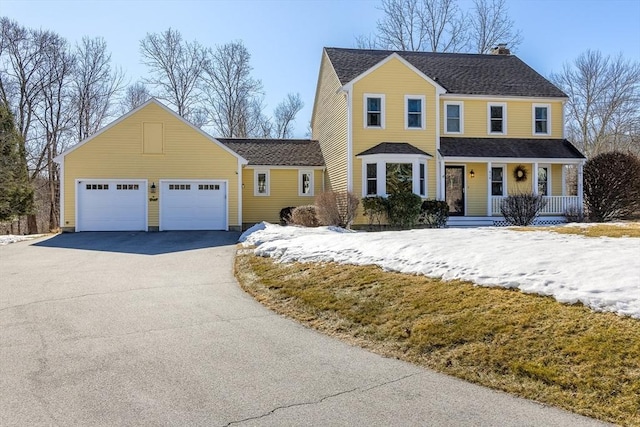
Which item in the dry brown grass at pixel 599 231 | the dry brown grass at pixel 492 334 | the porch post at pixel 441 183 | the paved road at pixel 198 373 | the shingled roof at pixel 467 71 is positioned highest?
the shingled roof at pixel 467 71

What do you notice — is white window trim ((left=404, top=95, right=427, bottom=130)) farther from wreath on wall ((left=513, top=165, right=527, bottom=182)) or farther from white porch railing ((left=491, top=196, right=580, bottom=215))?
wreath on wall ((left=513, top=165, right=527, bottom=182))

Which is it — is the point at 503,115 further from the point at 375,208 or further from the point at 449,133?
the point at 375,208

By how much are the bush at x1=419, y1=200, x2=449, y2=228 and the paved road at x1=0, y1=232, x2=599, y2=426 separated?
11582 millimetres

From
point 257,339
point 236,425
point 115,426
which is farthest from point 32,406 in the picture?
point 257,339

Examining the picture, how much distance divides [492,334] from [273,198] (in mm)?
18337

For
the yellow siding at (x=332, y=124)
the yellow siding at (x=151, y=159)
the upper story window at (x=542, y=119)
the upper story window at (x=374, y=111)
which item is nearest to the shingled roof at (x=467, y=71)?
the upper story window at (x=542, y=119)

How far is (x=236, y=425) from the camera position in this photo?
11.2ft

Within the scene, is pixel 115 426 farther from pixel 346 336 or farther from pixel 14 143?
pixel 14 143

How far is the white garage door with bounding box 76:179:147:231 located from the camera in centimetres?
1942

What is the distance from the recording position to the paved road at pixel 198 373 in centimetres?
355

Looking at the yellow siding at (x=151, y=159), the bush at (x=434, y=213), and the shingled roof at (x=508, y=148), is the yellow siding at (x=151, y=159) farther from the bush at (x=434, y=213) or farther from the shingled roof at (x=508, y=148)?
the shingled roof at (x=508, y=148)

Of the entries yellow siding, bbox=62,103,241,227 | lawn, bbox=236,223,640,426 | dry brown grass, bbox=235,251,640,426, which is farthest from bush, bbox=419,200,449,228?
dry brown grass, bbox=235,251,640,426

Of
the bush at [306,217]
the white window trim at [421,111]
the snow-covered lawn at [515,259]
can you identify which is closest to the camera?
the snow-covered lawn at [515,259]

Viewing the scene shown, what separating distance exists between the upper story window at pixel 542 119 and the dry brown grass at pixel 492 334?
17.4 metres
